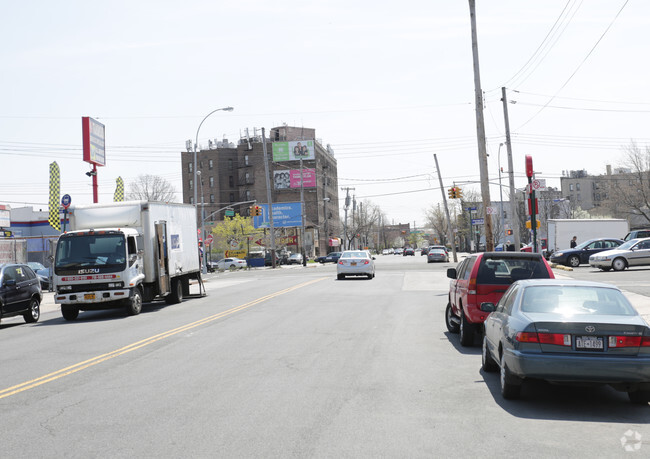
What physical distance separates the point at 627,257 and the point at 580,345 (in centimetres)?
2882

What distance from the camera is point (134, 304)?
19.6m

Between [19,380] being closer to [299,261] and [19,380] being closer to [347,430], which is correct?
[347,430]

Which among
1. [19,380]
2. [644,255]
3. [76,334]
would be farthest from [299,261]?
[19,380]

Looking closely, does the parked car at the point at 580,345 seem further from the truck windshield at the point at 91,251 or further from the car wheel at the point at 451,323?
the truck windshield at the point at 91,251

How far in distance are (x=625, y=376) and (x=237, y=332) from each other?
29.2 feet

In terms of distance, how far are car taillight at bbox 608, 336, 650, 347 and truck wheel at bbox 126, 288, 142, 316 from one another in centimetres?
1514

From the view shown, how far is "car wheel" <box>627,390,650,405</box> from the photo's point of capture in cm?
730

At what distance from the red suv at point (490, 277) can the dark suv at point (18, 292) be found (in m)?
12.9

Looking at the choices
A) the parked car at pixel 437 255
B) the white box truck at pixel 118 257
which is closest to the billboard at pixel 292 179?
the parked car at pixel 437 255

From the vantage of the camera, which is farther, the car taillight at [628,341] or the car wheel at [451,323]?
the car wheel at [451,323]

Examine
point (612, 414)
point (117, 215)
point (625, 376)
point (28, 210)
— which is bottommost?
point (612, 414)

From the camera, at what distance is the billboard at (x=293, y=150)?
109m

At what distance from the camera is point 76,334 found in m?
15.2

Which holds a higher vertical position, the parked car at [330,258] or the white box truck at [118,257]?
the white box truck at [118,257]
